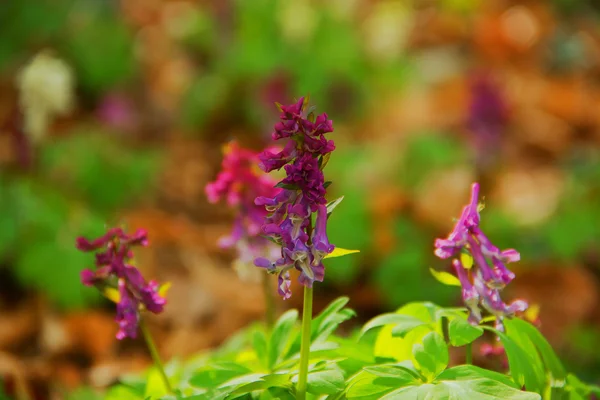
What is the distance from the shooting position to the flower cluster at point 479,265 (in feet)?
5.95

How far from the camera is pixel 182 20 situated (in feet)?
24.4

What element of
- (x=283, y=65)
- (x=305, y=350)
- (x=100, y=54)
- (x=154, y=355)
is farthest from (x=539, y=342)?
(x=100, y=54)

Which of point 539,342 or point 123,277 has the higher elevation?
point 123,277

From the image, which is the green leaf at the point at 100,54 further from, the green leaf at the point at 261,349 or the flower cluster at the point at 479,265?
the flower cluster at the point at 479,265

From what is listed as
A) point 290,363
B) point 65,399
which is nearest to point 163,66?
point 65,399

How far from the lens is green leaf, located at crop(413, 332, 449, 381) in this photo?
5.77 ft

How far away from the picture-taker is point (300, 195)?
1698mm

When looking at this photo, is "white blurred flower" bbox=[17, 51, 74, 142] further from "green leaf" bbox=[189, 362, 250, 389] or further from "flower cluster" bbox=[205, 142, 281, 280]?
"green leaf" bbox=[189, 362, 250, 389]

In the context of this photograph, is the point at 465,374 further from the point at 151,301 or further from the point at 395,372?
the point at 151,301

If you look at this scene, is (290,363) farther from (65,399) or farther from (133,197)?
(133,197)

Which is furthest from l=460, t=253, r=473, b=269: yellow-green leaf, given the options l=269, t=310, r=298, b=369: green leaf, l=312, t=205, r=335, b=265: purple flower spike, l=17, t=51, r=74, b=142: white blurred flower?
Result: l=17, t=51, r=74, b=142: white blurred flower

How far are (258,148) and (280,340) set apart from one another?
4.33 meters

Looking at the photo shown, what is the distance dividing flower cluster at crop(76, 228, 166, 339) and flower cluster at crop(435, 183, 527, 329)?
0.75 meters

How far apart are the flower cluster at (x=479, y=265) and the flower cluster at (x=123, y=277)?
752 millimetres
